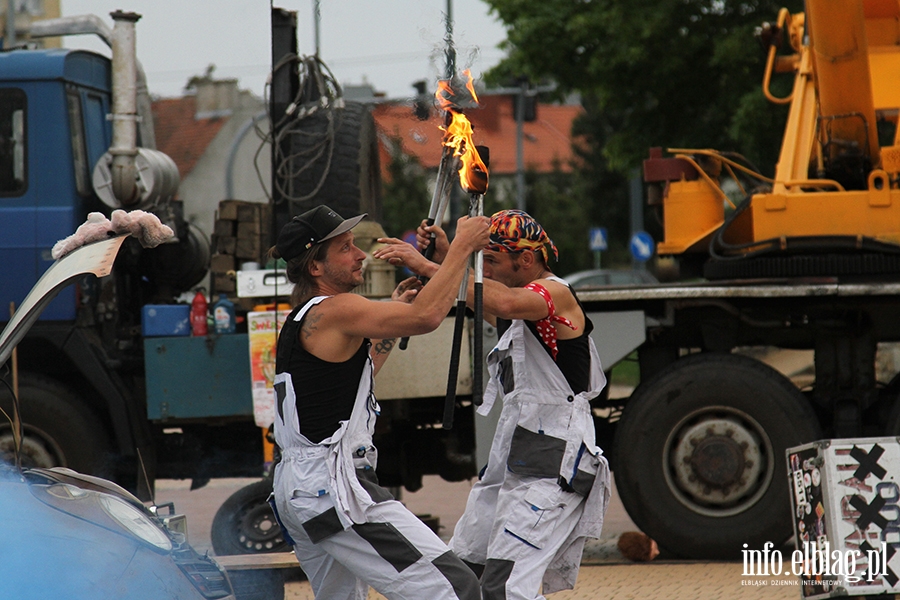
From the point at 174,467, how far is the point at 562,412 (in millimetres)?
3593

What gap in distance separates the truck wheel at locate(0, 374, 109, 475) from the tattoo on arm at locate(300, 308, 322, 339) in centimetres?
350

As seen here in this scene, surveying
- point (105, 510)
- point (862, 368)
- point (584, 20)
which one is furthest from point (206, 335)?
point (584, 20)

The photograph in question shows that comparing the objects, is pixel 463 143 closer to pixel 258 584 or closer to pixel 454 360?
pixel 454 360

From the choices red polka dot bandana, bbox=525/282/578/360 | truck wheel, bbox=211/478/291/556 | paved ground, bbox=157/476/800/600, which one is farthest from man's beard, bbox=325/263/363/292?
truck wheel, bbox=211/478/291/556

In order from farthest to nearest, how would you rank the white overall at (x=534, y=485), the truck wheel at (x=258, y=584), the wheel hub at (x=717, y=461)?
the wheel hub at (x=717, y=461), the truck wheel at (x=258, y=584), the white overall at (x=534, y=485)

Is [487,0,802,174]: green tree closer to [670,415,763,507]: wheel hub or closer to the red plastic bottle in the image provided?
[670,415,763,507]: wheel hub

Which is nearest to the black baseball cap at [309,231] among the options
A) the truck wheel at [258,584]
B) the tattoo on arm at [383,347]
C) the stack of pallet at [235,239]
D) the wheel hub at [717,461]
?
the tattoo on arm at [383,347]

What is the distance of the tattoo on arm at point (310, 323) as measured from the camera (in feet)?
13.4

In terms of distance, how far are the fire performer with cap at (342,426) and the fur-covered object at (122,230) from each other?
0.49 m

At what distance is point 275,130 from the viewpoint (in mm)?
7410

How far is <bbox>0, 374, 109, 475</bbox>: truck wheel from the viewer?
23.3ft

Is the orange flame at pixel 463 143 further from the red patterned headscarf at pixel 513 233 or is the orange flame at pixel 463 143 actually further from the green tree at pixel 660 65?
the green tree at pixel 660 65

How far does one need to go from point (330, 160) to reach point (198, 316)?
1201 mm

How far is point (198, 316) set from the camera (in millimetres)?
7125
